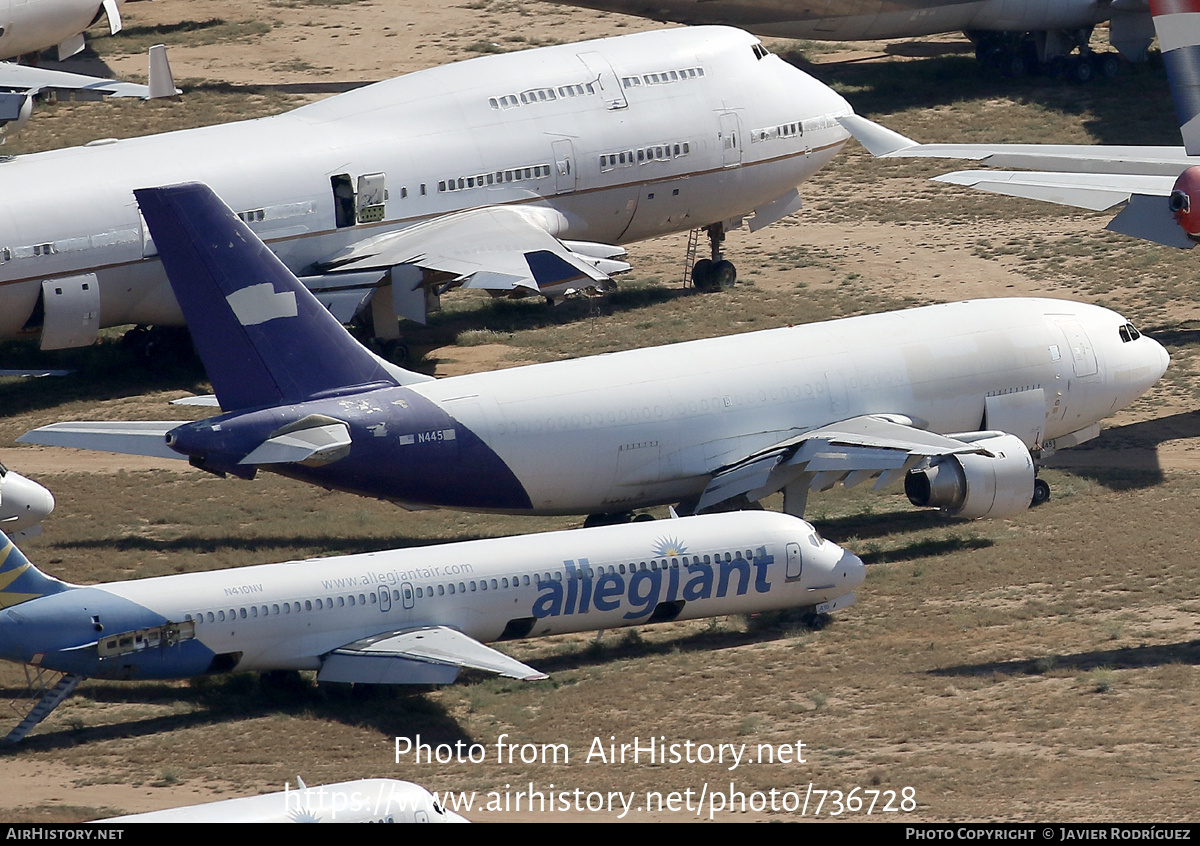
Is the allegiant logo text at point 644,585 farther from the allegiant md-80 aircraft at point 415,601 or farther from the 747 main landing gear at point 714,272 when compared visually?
the 747 main landing gear at point 714,272

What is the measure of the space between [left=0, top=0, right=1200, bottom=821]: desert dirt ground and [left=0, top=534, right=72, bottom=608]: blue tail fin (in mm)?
2536

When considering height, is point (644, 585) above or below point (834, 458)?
below

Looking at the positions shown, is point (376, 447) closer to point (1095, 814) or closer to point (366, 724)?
point (366, 724)

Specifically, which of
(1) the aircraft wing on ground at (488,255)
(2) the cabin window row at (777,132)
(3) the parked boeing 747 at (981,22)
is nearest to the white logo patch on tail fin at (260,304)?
(1) the aircraft wing on ground at (488,255)

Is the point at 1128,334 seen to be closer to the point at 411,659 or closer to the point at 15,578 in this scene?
the point at 411,659

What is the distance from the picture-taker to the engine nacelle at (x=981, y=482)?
41344mm

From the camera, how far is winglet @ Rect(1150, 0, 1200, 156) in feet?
144

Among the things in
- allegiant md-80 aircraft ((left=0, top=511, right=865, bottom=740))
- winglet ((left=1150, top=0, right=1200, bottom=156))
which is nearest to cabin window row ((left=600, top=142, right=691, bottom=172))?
winglet ((left=1150, top=0, right=1200, bottom=156))

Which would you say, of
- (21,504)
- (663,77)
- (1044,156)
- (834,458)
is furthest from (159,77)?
(834,458)

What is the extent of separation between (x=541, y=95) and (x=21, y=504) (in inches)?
861

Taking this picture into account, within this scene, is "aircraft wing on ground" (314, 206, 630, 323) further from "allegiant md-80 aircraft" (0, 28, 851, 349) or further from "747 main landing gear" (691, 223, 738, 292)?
"747 main landing gear" (691, 223, 738, 292)

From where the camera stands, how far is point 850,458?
40969 millimetres
